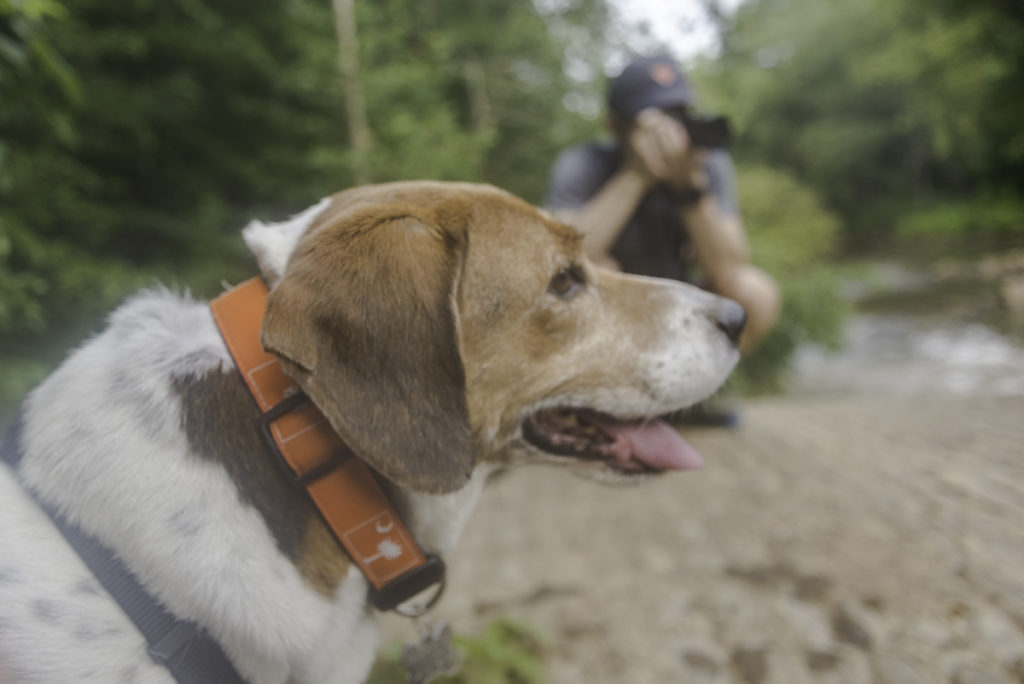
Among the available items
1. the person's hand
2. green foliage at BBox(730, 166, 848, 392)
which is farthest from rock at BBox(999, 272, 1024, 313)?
the person's hand

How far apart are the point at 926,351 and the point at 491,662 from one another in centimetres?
881

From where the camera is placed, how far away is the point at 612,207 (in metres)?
3.54

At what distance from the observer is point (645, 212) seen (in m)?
4.07

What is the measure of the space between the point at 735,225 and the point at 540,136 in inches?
392

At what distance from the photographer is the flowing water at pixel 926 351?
21.3 feet

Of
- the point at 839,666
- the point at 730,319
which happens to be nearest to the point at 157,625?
the point at 730,319

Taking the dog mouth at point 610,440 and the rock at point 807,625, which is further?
the rock at point 807,625

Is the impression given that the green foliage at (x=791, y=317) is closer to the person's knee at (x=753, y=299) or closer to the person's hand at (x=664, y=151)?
the person's knee at (x=753, y=299)

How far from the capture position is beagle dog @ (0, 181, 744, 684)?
1.17m

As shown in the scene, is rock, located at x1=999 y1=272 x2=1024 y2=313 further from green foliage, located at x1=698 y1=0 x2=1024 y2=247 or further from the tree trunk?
green foliage, located at x1=698 y1=0 x2=1024 y2=247

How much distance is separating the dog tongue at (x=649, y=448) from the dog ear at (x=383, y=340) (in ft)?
2.10

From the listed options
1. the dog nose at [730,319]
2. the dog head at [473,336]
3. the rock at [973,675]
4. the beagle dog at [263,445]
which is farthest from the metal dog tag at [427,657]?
the rock at [973,675]

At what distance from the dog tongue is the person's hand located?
6.26 feet

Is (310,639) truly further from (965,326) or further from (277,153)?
(965,326)
